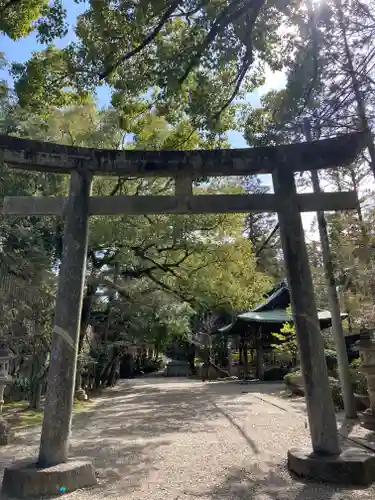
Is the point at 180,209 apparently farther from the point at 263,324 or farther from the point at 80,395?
the point at 263,324

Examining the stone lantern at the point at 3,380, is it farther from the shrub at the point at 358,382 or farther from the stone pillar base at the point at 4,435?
the shrub at the point at 358,382

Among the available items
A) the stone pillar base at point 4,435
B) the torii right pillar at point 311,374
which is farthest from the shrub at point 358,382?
the stone pillar base at point 4,435

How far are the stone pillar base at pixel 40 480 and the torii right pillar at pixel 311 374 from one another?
2584mm

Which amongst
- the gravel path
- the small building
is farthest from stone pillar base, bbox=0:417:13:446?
the small building

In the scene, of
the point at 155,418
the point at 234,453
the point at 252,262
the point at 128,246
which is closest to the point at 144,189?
the point at 128,246

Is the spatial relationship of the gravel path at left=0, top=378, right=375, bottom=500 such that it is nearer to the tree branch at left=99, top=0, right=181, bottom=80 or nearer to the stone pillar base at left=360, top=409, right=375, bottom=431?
the stone pillar base at left=360, top=409, right=375, bottom=431

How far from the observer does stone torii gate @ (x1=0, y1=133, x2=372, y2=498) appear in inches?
179

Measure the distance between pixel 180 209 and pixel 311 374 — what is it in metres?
2.77

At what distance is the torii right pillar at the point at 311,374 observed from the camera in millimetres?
4359

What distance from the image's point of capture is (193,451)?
6211 mm

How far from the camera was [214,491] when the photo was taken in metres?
4.29

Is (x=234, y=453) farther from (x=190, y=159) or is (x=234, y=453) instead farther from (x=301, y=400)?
(x=301, y=400)

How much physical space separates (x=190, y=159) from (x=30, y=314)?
25.3ft

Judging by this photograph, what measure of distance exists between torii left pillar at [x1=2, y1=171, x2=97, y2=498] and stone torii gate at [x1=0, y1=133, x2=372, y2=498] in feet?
0.04
